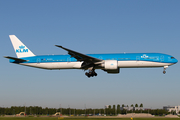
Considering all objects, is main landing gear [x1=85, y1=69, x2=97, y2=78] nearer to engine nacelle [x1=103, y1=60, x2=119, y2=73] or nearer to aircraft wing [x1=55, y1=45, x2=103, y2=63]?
aircraft wing [x1=55, y1=45, x2=103, y2=63]

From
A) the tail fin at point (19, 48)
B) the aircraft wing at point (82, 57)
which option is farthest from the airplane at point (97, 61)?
the tail fin at point (19, 48)

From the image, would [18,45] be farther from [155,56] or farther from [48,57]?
[155,56]

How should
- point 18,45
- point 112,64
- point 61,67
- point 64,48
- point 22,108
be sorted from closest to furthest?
point 64,48 → point 112,64 → point 61,67 → point 18,45 → point 22,108

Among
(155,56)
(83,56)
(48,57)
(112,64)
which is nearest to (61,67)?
(48,57)

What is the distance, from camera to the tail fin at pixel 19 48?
48531 mm

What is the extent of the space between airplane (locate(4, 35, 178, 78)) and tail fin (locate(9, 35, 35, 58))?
2186 millimetres

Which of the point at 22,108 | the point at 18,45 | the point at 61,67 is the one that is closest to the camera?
the point at 61,67

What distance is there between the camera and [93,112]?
465 feet

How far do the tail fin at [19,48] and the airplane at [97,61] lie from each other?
7.17 ft

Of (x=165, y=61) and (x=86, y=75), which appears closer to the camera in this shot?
(x=165, y=61)

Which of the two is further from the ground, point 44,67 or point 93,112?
point 44,67

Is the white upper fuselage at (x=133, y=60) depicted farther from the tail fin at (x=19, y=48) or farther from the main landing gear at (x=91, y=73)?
the tail fin at (x=19, y=48)

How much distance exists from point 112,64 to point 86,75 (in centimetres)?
680

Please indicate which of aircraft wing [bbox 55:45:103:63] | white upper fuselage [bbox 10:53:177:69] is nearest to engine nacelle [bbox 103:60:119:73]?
white upper fuselage [bbox 10:53:177:69]
